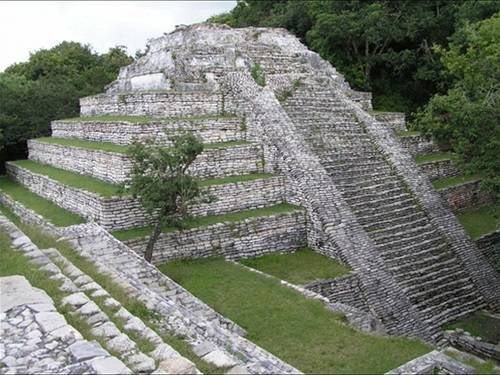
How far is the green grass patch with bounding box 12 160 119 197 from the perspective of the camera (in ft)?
36.0

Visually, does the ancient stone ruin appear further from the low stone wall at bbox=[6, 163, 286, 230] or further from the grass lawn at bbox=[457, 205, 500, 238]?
the grass lawn at bbox=[457, 205, 500, 238]

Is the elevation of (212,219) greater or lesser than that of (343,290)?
greater

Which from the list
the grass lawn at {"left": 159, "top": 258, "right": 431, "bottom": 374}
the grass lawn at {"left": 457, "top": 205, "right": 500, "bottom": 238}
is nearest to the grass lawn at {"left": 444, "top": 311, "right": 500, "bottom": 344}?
the grass lawn at {"left": 457, "top": 205, "right": 500, "bottom": 238}

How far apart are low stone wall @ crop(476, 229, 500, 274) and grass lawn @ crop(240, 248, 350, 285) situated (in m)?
4.50

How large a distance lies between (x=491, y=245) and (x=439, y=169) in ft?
10.1

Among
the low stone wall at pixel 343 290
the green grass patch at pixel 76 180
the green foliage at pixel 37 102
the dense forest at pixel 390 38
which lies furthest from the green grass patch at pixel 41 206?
the dense forest at pixel 390 38

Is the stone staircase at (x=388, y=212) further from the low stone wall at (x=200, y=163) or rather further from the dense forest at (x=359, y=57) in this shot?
the dense forest at (x=359, y=57)

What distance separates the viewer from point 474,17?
2012cm

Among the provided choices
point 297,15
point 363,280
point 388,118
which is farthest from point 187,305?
point 297,15

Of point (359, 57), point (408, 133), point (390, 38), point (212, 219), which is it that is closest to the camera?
point (212, 219)

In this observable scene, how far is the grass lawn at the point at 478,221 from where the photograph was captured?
43.8 ft

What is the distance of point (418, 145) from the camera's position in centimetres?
1625


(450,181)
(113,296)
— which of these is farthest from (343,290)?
(450,181)

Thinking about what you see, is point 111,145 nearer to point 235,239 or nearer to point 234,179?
point 234,179
